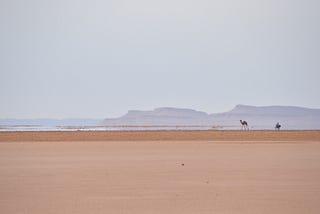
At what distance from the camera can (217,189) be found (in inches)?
470

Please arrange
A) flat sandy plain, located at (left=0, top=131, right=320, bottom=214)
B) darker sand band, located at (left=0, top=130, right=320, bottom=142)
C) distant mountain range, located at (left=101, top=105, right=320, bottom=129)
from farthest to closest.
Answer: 1. distant mountain range, located at (left=101, top=105, right=320, bottom=129)
2. darker sand band, located at (left=0, top=130, right=320, bottom=142)
3. flat sandy plain, located at (left=0, top=131, right=320, bottom=214)

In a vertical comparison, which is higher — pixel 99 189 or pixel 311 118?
pixel 99 189

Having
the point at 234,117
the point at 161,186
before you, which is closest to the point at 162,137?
the point at 161,186

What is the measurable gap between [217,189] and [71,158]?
977cm

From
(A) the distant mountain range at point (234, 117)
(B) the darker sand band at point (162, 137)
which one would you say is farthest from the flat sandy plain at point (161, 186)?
(A) the distant mountain range at point (234, 117)

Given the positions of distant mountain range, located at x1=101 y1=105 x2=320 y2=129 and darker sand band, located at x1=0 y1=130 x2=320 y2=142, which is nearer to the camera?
darker sand band, located at x1=0 y1=130 x2=320 y2=142

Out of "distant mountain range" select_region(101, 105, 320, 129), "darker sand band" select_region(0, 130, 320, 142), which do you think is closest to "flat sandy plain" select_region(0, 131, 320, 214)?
"darker sand band" select_region(0, 130, 320, 142)

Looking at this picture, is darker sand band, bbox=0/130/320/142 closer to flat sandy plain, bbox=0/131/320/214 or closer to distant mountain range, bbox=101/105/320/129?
flat sandy plain, bbox=0/131/320/214

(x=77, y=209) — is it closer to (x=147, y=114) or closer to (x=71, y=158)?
(x=71, y=158)

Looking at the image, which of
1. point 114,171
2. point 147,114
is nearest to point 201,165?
point 114,171

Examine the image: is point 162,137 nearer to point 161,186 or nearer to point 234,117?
point 161,186

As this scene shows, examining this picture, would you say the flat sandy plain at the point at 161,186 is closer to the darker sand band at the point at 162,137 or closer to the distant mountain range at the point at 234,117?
the darker sand band at the point at 162,137

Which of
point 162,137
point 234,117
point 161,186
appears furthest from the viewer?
point 234,117

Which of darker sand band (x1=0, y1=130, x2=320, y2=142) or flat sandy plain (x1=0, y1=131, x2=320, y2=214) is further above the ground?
flat sandy plain (x1=0, y1=131, x2=320, y2=214)
